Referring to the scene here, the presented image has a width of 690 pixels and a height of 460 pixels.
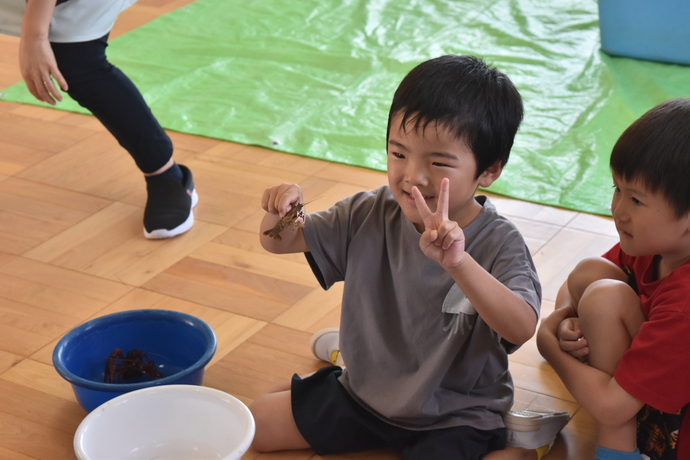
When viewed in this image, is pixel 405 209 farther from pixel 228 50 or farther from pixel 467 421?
pixel 228 50

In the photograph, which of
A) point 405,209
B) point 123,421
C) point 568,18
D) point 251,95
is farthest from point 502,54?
point 123,421

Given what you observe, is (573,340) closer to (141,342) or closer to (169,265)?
(141,342)

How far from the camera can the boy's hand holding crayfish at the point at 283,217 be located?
1102 mm

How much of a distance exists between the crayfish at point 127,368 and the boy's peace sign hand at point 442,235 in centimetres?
58

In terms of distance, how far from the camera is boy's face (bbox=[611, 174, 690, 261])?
40.9 inches

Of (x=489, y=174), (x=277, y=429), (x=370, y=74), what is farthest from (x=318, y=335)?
(x=370, y=74)

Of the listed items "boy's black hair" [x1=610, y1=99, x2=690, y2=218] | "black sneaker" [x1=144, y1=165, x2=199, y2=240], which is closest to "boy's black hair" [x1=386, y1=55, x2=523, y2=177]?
"boy's black hair" [x1=610, y1=99, x2=690, y2=218]

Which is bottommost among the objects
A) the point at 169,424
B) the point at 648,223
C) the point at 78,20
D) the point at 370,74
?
the point at 370,74

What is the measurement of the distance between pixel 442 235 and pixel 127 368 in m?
0.62

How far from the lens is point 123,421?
43.3 inches

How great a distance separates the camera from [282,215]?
1.10 m

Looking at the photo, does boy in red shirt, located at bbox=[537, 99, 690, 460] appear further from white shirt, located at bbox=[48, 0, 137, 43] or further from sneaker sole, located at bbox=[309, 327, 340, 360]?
white shirt, located at bbox=[48, 0, 137, 43]

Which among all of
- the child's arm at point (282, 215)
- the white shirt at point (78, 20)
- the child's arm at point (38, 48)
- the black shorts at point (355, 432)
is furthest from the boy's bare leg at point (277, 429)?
the white shirt at point (78, 20)

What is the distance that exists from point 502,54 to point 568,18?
524 millimetres
